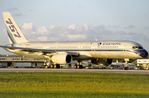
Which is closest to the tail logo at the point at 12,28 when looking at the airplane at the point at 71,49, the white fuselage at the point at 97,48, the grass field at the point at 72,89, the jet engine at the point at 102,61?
the airplane at the point at 71,49

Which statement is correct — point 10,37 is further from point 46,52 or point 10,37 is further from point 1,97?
point 1,97

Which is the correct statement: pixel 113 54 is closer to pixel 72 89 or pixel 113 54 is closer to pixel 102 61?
A: pixel 102 61

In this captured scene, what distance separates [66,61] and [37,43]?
437 inches

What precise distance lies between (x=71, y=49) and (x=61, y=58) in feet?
11.1

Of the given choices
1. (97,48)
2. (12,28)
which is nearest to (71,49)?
(97,48)

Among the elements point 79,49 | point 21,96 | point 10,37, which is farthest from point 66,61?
point 21,96

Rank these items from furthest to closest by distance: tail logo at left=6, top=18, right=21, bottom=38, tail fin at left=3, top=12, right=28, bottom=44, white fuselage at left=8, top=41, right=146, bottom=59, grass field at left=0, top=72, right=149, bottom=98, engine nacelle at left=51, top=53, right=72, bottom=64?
tail logo at left=6, top=18, right=21, bottom=38 < tail fin at left=3, top=12, right=28, bottom=44 < engine nacelle at left=51, top=53, right=72, bottom=64 < white fuselage at left=8, top=41, right=146, bottom=59 < grass field at left=0, top=72, right=149, bottom=98

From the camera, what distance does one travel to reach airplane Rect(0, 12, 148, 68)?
91938mm

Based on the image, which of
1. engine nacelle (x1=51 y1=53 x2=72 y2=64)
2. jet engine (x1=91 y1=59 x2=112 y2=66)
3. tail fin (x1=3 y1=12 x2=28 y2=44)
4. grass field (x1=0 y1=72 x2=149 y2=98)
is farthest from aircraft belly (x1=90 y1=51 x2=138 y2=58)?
grass field (x1=0 y1=72 x2=149 y2=98)

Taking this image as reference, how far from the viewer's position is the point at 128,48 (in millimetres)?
91125

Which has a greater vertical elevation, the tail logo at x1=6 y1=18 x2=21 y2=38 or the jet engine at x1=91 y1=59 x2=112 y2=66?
the tail logo at x1=6 y1=18 x2=21 y2=38

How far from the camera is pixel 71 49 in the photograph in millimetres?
98438

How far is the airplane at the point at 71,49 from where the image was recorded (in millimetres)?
91938

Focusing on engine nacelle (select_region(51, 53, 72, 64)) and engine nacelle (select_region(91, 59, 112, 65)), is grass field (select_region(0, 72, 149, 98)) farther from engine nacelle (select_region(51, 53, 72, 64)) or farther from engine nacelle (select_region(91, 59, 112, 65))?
engine nacelle (select_region(91, 59, 112, 65))
